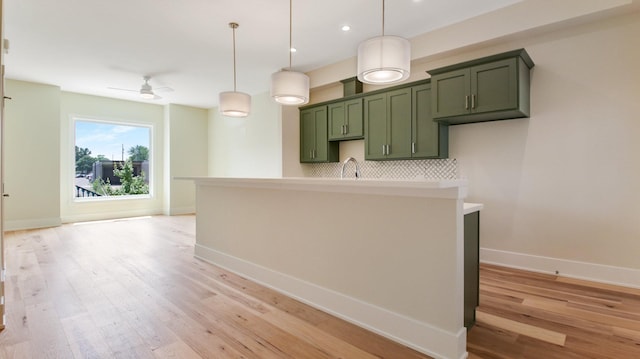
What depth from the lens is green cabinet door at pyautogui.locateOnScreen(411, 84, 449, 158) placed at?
395 cm

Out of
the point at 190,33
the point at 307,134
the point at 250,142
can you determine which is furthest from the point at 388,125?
the point at 250,142

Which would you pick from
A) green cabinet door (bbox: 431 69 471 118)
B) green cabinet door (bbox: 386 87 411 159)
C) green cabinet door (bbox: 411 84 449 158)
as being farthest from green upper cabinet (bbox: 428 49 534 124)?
green cabinet door (bbox: 386 87 411 159)

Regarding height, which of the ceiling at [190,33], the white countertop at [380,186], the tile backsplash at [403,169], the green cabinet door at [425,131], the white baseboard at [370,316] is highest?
the ceiling at [190,33]

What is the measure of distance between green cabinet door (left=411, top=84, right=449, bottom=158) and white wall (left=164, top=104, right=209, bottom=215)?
19.6 ft

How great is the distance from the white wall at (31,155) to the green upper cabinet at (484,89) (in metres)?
6.95

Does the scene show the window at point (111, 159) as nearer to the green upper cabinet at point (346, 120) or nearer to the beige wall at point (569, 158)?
the green upper cabinet at point (346, 120)

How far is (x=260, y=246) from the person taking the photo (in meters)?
3.07

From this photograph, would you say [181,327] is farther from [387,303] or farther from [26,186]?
[26,186]

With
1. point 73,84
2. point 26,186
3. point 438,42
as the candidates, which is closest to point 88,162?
point 26,186

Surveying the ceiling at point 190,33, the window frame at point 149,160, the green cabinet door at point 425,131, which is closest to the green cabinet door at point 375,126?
the green cabinet door at point 425,131

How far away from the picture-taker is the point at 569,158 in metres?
3.26

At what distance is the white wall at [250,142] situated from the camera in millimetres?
6527

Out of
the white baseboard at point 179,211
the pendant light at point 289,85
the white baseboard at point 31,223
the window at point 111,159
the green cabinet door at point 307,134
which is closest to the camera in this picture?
the pendant light at point 289,85

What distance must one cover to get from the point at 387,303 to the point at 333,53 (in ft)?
12.3
